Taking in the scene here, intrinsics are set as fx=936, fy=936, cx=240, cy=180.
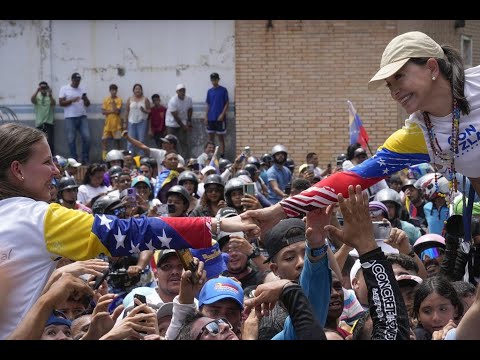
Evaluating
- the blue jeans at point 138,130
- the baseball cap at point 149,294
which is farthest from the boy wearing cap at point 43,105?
the baseball cap at point 149,294

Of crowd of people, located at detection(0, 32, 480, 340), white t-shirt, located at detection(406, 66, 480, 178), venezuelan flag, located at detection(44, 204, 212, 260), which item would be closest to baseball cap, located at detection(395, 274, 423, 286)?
crowd of people, located at detection(0, 32, 480, 340)

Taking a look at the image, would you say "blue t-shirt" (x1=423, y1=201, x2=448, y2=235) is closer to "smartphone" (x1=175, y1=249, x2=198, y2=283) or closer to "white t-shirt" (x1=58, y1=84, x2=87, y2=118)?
"smartphone" (x1=175, y1=249, x2=198, y2=283)

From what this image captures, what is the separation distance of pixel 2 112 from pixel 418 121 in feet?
63.8

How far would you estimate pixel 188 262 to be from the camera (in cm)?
513

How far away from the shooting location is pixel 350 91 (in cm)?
2223

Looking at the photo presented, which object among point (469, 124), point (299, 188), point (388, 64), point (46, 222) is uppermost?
point (388, 64)

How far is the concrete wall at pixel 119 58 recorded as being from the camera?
2288 centimetres

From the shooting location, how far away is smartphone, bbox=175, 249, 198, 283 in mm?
5046

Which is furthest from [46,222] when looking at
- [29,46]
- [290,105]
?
[29,46]

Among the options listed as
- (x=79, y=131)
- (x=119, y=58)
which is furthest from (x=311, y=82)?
(x=79, y=131)

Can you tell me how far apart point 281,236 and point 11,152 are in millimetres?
2336

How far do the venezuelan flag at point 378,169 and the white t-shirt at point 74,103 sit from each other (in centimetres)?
1798

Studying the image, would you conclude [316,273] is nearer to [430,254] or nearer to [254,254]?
[254,254]
